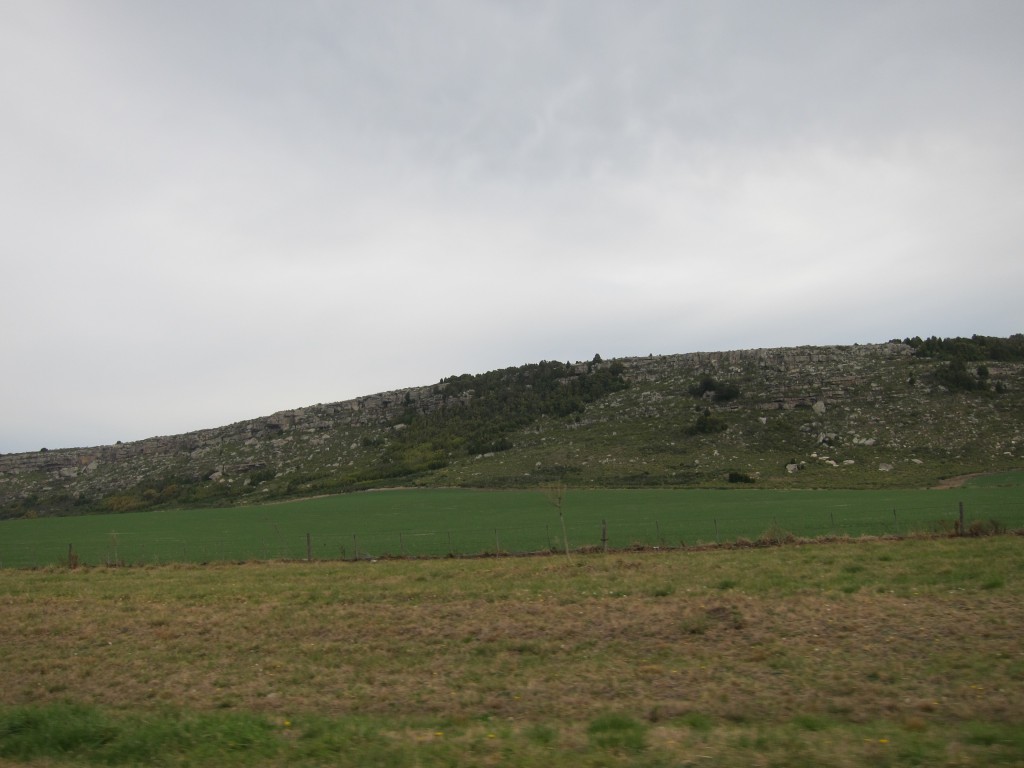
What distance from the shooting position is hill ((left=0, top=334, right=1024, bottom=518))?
7325 cm

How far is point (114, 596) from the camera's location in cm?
2419

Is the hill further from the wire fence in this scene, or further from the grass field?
the grass field

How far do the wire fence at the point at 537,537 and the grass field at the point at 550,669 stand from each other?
7.29 m

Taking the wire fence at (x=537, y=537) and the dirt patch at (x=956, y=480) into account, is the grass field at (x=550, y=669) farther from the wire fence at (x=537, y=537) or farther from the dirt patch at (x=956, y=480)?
the dirt patch at (x=956, y=480)

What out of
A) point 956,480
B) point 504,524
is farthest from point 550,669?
point 956,480

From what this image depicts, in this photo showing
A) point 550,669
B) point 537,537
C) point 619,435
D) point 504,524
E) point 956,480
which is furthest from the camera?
point 619,435

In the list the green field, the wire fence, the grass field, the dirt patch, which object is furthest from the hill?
the grass field

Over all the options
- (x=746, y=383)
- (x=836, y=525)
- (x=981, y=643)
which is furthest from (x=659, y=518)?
(x=746, y=383)

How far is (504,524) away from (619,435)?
4682 centimetres

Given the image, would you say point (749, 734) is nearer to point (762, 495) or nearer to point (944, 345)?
point (762, 495)

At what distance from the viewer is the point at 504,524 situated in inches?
1795

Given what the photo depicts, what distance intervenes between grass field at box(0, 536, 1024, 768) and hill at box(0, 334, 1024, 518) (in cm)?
4765

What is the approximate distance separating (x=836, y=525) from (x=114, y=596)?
30.8 meters

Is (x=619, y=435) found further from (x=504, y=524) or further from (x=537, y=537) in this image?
(x=537, y=537)
